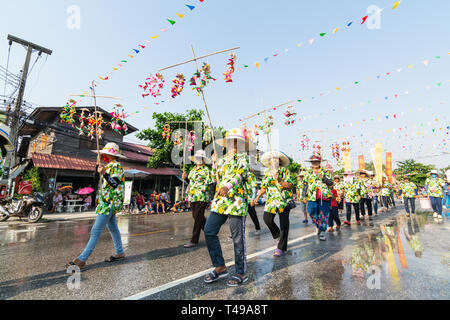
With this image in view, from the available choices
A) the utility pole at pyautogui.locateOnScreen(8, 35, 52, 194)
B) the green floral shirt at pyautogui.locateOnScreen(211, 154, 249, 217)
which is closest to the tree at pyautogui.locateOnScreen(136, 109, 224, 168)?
the utility pole at pyautogui.locateOnScreen(8, 35, 52, 194)

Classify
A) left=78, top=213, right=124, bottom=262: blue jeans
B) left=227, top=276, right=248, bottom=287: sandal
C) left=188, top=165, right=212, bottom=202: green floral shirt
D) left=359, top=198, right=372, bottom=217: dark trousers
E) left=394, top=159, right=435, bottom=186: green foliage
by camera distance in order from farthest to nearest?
left=394, top=159, right=435, bottom=186: green foliage
left=359, top=198, right=372, bottom=217: dark trousers
left=188, top=165, right=212, bottom=202: green floral shirt
left=78, top=213, right=124, bottom=262: blue jeans
left=227, top=276, right=248, bottom=287: sandal

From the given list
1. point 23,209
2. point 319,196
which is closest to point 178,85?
point 319,196

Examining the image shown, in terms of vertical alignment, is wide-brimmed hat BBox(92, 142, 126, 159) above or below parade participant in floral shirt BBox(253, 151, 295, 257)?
above

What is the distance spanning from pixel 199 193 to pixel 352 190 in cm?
652

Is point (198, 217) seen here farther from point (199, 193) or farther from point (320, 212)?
point (320, 212)

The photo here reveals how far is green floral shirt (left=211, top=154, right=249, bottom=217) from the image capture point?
3.01 metres

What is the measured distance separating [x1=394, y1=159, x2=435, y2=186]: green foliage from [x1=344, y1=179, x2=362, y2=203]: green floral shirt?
41.7 meters

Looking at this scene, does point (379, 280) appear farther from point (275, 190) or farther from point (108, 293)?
point (108, 293)

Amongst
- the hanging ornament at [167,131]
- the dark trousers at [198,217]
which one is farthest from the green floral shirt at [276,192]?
the hanging ornament at [167,131]

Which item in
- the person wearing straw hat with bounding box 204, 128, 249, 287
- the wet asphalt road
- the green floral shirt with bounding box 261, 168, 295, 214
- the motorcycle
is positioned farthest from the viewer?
the motorcycle

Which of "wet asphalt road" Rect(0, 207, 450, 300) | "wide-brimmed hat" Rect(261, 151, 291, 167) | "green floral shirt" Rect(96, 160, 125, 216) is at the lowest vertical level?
"wet asphalt road" Rect(0, 207, 450, 300)

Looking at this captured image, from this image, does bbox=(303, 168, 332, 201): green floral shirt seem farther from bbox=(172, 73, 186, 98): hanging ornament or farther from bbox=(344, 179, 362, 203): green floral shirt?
bbox=(172, 73, 186, 98): hanging ornament

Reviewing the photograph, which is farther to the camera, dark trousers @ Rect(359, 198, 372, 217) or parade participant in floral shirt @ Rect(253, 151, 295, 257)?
dark trousers @ Rect(359, 198, 372, 217)

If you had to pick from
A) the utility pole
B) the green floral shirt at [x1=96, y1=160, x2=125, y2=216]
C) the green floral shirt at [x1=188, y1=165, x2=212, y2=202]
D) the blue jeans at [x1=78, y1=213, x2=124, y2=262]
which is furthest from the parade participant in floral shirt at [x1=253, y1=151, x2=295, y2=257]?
the utility pole
